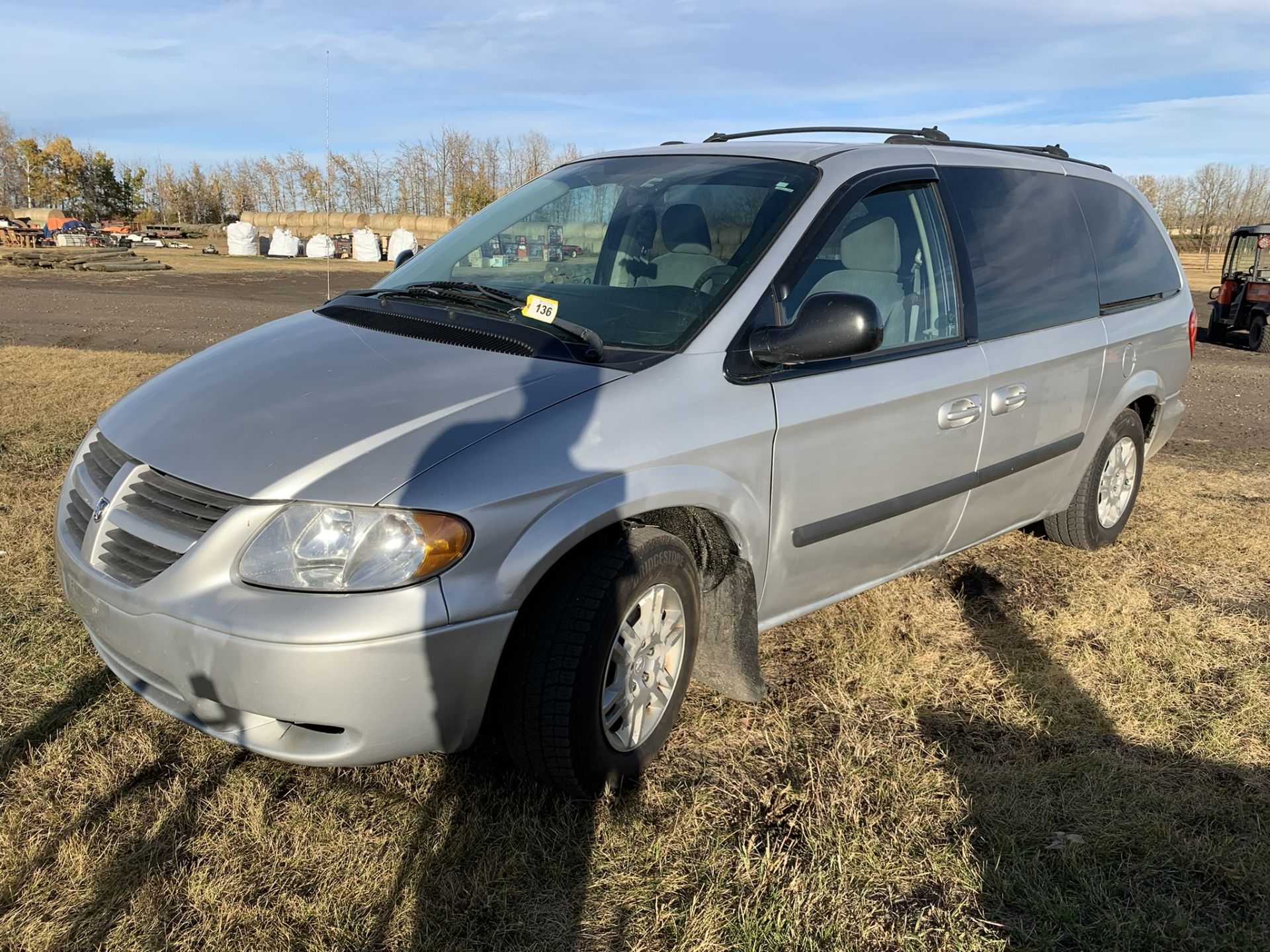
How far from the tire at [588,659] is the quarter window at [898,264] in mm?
1122

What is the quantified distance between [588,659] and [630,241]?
1.63 meters

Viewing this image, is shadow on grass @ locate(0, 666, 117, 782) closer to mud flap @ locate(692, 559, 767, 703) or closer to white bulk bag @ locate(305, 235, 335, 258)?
mud flap @ locate(692, 559, 767, 703)

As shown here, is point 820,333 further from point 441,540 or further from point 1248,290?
point 1248,290

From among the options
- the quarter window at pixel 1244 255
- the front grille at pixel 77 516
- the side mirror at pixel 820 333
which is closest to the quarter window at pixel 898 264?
the side mirror at pixel 820 333

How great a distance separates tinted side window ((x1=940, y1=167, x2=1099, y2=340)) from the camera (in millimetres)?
3705

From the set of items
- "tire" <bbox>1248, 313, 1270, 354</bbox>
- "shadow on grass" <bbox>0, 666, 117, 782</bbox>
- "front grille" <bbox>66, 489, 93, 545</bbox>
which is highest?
"front grille" <bbox>66, 489, 93, 545</bbox>

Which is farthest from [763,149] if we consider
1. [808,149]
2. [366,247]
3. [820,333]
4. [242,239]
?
[242,239]

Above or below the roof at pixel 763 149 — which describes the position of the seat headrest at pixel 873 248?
below

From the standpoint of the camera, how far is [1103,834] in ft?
8.63

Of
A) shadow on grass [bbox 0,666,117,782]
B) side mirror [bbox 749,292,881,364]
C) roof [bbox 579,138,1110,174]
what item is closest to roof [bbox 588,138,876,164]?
roof [bbox 579,138,1110,174]

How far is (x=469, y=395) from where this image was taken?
2.53 metres

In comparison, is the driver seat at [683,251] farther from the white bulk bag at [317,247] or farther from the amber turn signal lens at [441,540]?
the white bulk bag at [317,247]

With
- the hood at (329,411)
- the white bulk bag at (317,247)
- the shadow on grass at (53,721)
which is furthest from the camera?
the white bulk bag at (317,247)

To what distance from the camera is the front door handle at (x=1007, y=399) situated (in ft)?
11.9
